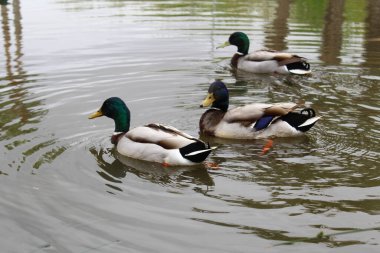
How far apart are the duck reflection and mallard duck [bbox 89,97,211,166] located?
0.09 m

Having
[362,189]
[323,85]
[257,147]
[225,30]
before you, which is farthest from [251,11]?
[362,189]

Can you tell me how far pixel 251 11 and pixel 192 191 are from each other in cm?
1710

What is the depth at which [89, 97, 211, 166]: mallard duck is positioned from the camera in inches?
309

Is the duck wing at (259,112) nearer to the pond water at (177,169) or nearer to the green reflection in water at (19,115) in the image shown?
the pond water at (177,169)

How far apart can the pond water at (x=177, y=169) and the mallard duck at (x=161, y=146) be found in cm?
14

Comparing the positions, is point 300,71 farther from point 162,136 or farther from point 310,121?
point 162,136

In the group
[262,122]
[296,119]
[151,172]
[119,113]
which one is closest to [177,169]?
[151,172]

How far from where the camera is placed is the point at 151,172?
7.93m

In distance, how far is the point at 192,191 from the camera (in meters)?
7.23

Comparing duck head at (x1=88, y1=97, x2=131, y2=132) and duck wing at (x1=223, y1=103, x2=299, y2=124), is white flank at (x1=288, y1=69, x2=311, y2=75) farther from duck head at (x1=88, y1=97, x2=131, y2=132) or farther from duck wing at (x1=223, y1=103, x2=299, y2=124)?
duck head at (x1=88, y1=97, x2=131, y2=132)

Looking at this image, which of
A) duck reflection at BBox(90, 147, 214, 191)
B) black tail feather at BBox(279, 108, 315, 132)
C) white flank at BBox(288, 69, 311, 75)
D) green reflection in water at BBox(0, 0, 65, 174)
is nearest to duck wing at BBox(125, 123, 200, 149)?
duck reflection at BBox(90, 147, 214, 191)

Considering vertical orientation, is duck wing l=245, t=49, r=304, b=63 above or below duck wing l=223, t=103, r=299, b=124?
above

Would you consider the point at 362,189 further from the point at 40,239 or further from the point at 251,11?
the point at 251,11

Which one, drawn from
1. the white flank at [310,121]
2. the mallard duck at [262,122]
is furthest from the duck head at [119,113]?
the white flank at [310,121]
